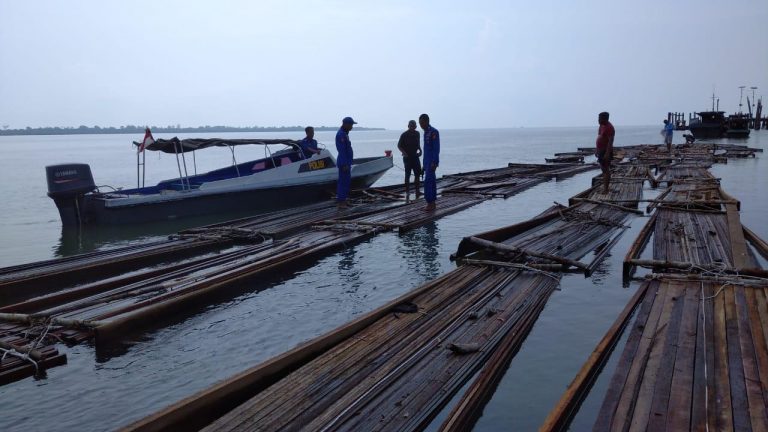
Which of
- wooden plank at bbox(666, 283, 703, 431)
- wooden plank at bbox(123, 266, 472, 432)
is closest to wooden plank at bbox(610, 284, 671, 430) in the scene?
wooden plank at bbox(666, 283, 703, 431)

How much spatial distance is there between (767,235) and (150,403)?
12704mm

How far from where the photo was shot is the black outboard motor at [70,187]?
14273mm

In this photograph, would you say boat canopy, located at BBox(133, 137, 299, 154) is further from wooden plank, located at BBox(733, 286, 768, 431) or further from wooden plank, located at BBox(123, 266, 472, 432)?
wooden plank, located at BBox(733, 286, 768, 431)

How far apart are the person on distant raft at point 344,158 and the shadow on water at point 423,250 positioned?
10.8 feet

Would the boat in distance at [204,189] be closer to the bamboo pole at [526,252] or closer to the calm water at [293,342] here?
the calm water at [293,342]

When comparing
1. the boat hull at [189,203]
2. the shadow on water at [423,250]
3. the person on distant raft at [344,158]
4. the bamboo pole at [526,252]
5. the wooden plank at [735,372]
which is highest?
the person on distant raft at [344,158]

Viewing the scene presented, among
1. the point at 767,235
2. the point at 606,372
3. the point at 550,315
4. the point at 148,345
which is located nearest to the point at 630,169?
the point at 767,235

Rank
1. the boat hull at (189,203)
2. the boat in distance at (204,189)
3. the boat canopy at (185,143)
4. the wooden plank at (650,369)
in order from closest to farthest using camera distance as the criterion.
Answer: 1. the wooden plank at (650,369)
2. the boat in distance at (204,189)
3. the boat hull at (189,203)
4. the boat canopy at (185,143)

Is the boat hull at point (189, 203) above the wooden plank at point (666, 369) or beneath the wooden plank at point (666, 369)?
above

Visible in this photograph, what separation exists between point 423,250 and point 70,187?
996 cm

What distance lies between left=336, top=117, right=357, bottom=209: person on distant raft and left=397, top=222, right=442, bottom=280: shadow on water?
10.8 ft

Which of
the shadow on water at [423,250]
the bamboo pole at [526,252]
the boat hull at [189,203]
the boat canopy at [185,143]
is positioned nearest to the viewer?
the bamboo pole at [526,252]

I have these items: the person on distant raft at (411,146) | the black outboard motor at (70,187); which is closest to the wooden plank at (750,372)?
the person on distant raft at (411,146)

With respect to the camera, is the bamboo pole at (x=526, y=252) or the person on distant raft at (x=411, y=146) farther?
the person on distant raft at (x=411, y=146)
